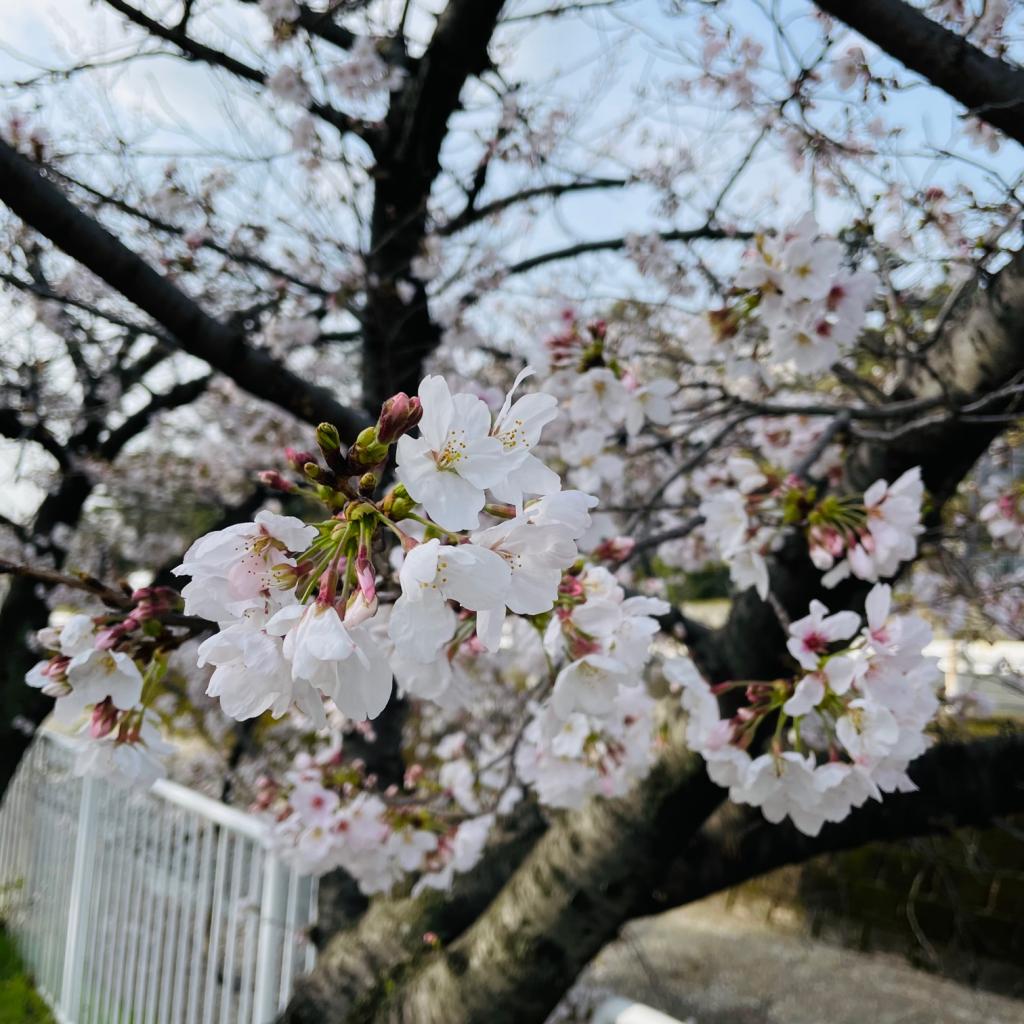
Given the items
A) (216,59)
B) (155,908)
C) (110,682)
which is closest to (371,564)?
(110,682)

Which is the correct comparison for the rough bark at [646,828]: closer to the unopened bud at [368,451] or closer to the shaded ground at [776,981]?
the unopened bud at [368,451]

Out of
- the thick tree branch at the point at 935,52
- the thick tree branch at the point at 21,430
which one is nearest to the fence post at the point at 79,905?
the thick tree branch at the point at 21,430

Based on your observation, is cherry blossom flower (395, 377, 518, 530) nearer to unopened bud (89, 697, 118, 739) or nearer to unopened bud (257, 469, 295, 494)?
unopened bud (257, 469, 295, 494)

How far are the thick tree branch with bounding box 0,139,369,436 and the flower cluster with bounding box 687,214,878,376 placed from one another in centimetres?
87

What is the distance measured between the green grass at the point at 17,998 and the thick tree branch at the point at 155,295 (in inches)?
133

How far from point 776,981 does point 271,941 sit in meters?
3.36

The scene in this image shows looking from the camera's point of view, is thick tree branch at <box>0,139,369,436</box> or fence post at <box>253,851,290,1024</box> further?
fence post at <box>253,851,290,1024</box>

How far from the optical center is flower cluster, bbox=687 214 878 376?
1.52m

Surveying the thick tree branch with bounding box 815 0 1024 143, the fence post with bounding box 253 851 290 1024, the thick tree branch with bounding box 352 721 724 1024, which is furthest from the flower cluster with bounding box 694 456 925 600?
the fence post with bounding box 253 851 290 1024

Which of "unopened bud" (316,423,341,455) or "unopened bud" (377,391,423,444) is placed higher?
"unopened bud" (377,391,423,444)

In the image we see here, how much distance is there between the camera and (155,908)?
113 inches

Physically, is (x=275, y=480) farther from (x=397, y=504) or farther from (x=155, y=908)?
(x=155, y=908)

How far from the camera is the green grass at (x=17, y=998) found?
342cm

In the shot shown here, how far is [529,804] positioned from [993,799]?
1.24 meters
